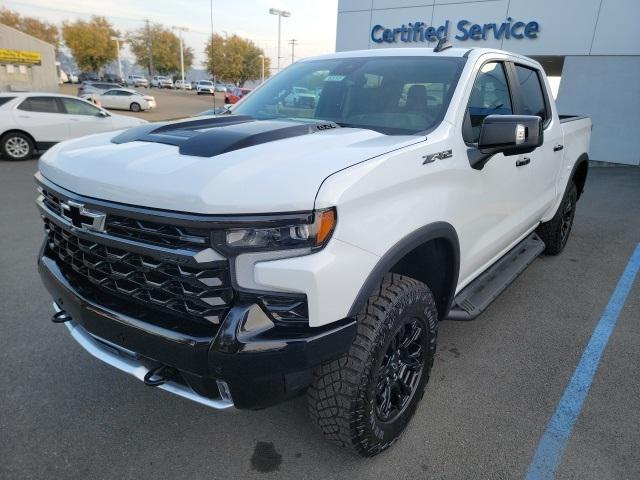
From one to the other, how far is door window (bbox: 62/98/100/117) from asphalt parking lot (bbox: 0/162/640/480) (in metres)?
8.90

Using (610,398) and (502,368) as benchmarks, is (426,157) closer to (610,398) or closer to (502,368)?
(502,368)

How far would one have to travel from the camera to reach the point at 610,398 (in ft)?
9.20

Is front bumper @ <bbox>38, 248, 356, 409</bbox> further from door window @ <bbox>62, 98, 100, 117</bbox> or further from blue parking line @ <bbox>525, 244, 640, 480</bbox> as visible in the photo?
door window @ <bbox>62, 98, 100, 117</bbox>

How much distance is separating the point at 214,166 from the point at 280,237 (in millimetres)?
389

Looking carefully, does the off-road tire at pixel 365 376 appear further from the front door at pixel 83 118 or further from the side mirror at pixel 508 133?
the front door at pixel 83 118

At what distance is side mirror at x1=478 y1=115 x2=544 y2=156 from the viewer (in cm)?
241

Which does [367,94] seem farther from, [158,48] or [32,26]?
[158,48]

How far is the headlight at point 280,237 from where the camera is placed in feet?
5.49

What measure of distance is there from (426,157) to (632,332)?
264cm

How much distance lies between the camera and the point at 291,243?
1683 millimetres

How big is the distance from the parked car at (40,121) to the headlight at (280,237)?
31.7ft

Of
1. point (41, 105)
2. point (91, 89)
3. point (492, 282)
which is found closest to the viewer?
point (492, 282)

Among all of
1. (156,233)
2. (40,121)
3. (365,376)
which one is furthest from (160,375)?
(40,121)

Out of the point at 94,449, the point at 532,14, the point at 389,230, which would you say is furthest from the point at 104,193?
the point at 532,14
